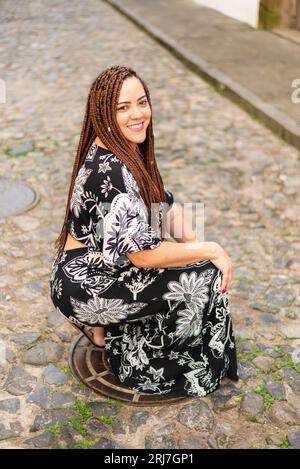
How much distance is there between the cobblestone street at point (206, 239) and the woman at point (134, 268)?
217 millimetres

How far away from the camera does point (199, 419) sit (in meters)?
3.44

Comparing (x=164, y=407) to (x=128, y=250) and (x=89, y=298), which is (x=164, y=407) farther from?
(x=128, y=250)

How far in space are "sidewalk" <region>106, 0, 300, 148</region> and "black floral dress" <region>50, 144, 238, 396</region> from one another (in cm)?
400

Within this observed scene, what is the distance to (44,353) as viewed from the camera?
400 centimetres

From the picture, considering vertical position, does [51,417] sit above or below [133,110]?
below

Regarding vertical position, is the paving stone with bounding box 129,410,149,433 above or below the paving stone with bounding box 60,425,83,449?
above

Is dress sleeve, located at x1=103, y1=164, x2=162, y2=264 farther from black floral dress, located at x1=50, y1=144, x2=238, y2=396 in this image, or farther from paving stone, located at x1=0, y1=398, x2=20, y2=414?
paving stone, located at x1=0, y1=398, x2=20, y2=414

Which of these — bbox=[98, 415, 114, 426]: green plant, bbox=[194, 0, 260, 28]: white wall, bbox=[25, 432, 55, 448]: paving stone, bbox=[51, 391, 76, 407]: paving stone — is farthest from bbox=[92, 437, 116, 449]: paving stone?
bbox=[194, 0, 260, 28]: white wall

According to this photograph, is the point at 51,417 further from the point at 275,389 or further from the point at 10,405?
the point at 275,389

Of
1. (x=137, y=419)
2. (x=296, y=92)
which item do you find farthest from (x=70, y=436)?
(x=296, y=92)

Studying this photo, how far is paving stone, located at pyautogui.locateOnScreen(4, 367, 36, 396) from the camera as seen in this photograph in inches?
145

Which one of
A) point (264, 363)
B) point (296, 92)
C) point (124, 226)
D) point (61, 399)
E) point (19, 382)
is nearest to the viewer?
point (124, 226)

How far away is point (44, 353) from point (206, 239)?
1880 mm
